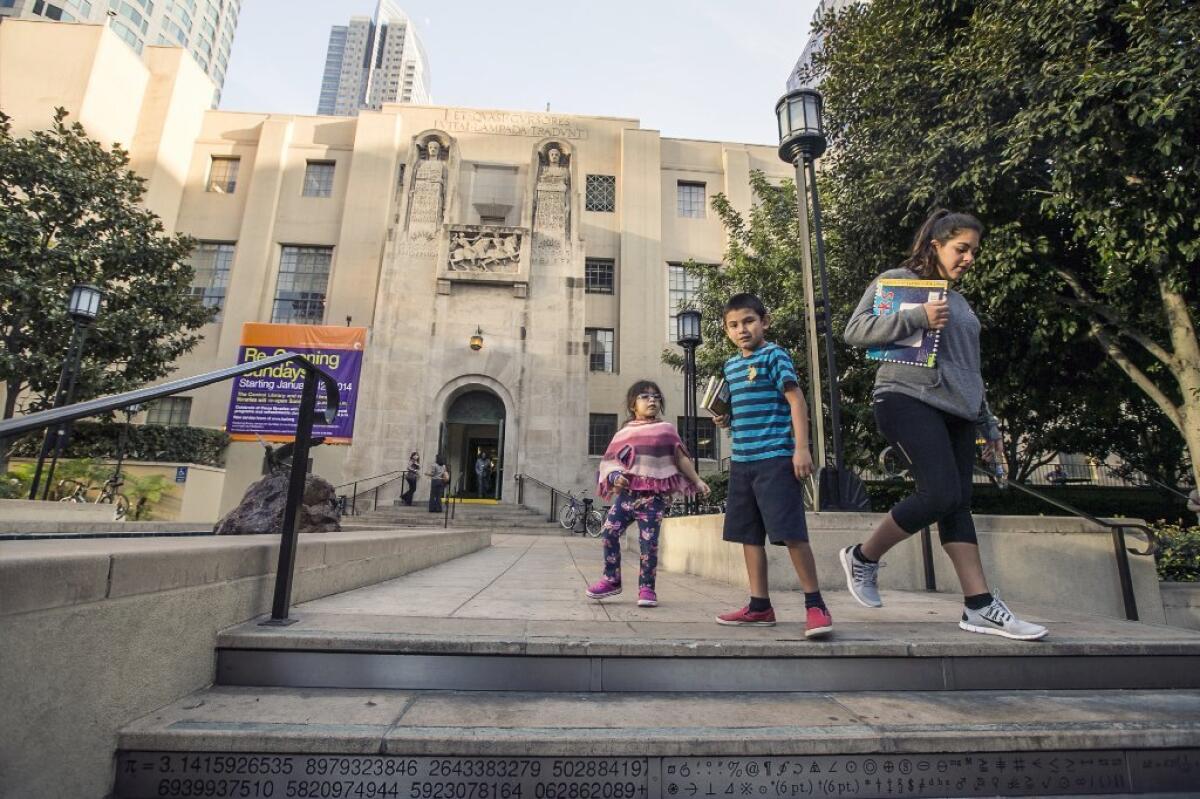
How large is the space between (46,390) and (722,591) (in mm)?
16392

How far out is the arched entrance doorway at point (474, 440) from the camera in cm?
1898

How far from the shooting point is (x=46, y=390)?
1291 cm

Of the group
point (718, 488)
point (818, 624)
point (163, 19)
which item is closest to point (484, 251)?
point (718, 488)

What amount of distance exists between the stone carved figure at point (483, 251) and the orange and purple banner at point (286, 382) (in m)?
4.05

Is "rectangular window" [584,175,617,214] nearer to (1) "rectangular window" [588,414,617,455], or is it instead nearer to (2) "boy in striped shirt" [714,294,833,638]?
(1) "rectangular window" [588,414,617,455]

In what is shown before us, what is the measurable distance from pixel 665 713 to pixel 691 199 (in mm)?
24104

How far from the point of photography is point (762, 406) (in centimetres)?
292

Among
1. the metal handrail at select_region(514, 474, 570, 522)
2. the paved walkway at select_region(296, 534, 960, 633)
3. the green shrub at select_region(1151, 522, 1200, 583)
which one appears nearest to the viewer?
the paved walkway at select_region(296, 534, 960, 633)

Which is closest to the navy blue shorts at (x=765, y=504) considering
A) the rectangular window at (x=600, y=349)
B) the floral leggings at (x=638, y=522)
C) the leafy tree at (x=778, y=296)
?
the floral leggings at (x=638, y=522)

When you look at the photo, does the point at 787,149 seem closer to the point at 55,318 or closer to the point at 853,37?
the point at 853,37

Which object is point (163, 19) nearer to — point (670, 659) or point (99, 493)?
point (99, 493)

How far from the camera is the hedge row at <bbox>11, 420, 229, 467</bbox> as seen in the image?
1500cm

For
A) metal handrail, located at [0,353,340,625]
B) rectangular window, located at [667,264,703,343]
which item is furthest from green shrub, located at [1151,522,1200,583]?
rectangular window, located at [667,264,703,343]

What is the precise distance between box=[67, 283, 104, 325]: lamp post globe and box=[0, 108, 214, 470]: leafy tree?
473 cm
